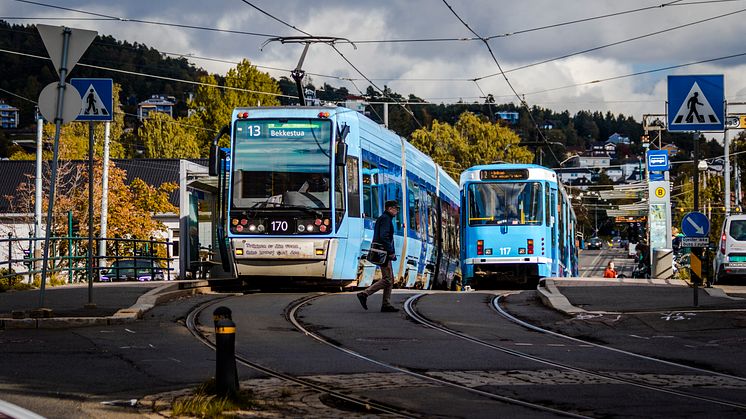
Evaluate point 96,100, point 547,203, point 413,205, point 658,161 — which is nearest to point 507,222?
point 547,203

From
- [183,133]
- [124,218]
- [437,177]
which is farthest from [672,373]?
[183,133]

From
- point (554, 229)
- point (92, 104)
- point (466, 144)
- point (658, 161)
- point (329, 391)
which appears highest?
point (466, 144)

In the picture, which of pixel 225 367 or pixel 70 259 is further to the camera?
pixel 70 259

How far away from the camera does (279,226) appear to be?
21.4m

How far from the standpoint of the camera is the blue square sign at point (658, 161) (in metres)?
42.9

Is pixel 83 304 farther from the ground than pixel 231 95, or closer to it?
closer to it

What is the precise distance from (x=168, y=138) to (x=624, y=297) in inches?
3006

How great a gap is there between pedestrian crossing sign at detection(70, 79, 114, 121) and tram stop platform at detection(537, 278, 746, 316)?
23.5 feet

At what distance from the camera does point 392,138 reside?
26250 millimetres

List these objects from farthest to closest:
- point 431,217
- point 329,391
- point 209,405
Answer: point 431,217
point 329,391
point 209,405

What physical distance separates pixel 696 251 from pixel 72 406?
494 inches

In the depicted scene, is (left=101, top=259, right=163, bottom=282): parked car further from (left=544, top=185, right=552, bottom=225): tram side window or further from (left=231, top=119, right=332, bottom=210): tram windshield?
(left=544, top=185, right=552, bottom=225): tram side window

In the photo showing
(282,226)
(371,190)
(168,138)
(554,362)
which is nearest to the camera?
(554,362)

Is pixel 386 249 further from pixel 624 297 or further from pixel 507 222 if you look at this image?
pixel 507 222
